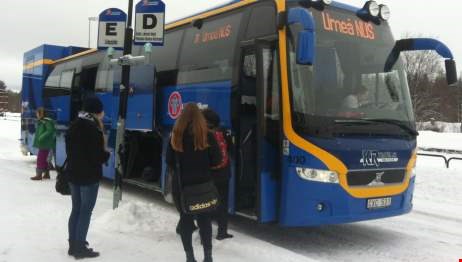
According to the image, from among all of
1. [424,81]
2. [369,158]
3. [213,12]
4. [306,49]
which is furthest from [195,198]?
[424,81]

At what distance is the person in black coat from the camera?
560 cm

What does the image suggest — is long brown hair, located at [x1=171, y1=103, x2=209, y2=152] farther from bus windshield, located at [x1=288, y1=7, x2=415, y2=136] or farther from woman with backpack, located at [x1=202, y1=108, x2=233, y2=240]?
bus windshield, located at [x1=288, y1=7, x2=415, y2=136]

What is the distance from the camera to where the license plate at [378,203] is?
6.87 meters

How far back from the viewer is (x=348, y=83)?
6.98 metres

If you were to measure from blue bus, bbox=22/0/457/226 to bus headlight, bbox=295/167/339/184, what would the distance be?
0.04 feet

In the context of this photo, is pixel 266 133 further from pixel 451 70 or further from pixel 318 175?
pixel 451 70

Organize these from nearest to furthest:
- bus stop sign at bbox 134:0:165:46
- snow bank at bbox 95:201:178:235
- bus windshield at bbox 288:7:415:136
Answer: bus windshield at bbox 288:7:415:136, snow bank at bbox 95:201:178:235, bus stop sign at bbox 134:0:165:46

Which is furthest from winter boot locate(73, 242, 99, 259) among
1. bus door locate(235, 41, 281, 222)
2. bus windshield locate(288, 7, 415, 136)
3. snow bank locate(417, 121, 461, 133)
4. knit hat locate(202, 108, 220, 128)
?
snow bank locate(417, 121, 461, 133)

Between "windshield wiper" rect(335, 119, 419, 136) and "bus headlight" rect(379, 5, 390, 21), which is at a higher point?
"bus headlight" rect(379, 5, 390, 21)

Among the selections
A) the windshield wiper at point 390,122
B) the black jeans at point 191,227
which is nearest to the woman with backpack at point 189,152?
the black jeans at point 191,227

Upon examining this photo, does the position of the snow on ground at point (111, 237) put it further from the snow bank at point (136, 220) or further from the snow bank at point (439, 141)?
the snow bank at point (439, 141)

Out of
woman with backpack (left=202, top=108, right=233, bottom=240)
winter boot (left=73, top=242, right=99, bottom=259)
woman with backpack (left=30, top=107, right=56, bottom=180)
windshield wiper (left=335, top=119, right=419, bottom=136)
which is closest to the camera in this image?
winter boot (left=73, top=242, right=99, bottom=259)

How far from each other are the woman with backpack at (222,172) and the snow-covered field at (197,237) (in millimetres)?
321

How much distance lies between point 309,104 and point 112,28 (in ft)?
11.6
